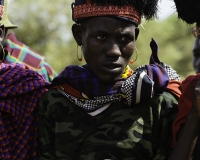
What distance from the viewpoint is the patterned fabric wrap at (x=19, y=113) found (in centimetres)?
357

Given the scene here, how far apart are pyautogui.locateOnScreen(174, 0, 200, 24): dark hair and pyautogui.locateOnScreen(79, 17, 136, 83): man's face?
0.39 metres

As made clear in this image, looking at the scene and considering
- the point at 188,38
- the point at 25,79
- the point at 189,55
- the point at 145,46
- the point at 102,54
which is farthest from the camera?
the point at 188,38

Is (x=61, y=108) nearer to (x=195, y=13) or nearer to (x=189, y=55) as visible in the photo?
(x=195, y=13)

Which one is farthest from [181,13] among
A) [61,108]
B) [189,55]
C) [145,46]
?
[189,55]

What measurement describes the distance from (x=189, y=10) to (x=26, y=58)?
255cm

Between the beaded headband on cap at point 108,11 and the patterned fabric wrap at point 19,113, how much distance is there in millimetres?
684

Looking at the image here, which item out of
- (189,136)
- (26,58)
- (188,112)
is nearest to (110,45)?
(188,112)

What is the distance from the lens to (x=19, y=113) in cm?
365

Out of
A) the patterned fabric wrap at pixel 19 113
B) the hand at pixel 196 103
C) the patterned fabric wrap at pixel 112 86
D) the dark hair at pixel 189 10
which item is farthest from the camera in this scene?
the patterned fabric wrap at pixel 19 113

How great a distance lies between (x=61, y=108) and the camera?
141 inches

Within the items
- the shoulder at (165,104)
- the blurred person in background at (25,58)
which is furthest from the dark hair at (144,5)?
the blurred person in background at (25,58)

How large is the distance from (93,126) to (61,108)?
30 centimetres

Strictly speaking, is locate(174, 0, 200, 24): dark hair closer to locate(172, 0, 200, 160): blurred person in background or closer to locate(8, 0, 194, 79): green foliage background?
locate(172, 0, 200, 160): blurred person in background

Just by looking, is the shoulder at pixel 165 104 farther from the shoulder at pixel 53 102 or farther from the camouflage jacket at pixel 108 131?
the shoulder at pixel 53 102
